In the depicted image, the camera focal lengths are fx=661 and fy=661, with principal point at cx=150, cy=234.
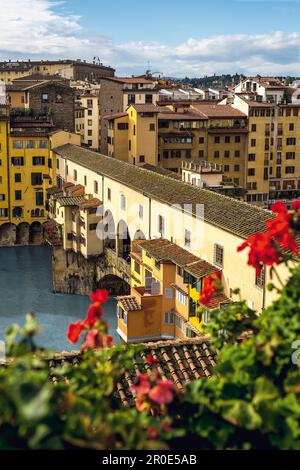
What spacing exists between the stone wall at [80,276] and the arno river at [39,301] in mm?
735

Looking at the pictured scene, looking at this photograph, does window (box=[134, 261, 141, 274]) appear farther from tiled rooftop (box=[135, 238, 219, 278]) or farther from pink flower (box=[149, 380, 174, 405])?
pink flower (box=[149, 380, 174, 405])

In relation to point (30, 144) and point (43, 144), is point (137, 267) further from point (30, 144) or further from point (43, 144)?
point (30, 144)

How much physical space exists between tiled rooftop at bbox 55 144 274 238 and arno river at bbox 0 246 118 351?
259 inches

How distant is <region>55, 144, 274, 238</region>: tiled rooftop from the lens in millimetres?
20595

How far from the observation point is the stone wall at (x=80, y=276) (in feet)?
120

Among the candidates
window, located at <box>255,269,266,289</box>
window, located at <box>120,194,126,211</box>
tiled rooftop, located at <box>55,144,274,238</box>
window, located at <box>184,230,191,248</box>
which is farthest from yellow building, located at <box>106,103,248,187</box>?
window, located at <box>255,269,266,289</box>

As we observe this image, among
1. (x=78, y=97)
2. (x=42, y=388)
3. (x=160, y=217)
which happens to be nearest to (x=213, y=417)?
(x=42, y=388)

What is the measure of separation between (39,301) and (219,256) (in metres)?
16.3

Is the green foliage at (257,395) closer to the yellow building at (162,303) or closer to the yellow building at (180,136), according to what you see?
the yellow building at (162,303)

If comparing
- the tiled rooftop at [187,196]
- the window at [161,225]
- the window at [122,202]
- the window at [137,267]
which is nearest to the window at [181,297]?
the tiled rooftop at [187,196]

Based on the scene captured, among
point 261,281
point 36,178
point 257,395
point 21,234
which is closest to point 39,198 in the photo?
point 36,178

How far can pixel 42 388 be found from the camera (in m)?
3.11

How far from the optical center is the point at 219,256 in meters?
21.4

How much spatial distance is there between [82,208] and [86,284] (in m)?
4.50
